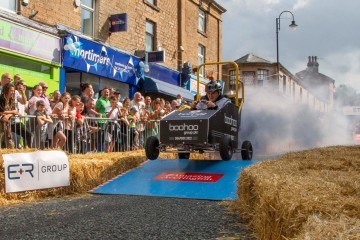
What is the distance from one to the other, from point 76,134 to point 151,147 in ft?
5.94

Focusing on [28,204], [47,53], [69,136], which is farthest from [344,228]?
[47,53]

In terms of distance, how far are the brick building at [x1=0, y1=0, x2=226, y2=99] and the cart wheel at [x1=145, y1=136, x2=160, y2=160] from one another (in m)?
5.64

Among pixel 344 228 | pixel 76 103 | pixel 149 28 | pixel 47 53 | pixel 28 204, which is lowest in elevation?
pixel 28 204

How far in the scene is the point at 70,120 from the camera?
9.63m

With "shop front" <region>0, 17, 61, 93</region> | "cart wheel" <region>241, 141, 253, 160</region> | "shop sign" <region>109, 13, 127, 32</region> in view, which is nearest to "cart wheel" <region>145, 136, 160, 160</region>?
"cart wheel" <region>241, 141, 253, 160</region>

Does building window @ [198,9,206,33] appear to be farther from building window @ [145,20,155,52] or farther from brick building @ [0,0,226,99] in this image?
building window @ [145,20,155,52]

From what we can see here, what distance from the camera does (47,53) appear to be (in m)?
14.1

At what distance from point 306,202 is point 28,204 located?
15.9 feet

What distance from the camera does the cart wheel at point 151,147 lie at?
905cm

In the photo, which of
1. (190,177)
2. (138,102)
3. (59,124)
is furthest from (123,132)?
(190,177)

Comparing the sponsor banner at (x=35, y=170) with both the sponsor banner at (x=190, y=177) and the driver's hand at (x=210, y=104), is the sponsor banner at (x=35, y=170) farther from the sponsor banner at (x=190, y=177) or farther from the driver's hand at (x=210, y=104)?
the driver's hand at (x=210, y=104)

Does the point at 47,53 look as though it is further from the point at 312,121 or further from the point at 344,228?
the point at 312,121

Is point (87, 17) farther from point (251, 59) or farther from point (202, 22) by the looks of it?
point (251, 59)

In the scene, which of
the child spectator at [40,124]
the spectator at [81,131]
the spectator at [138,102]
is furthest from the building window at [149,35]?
the child spectator at [40,124]
